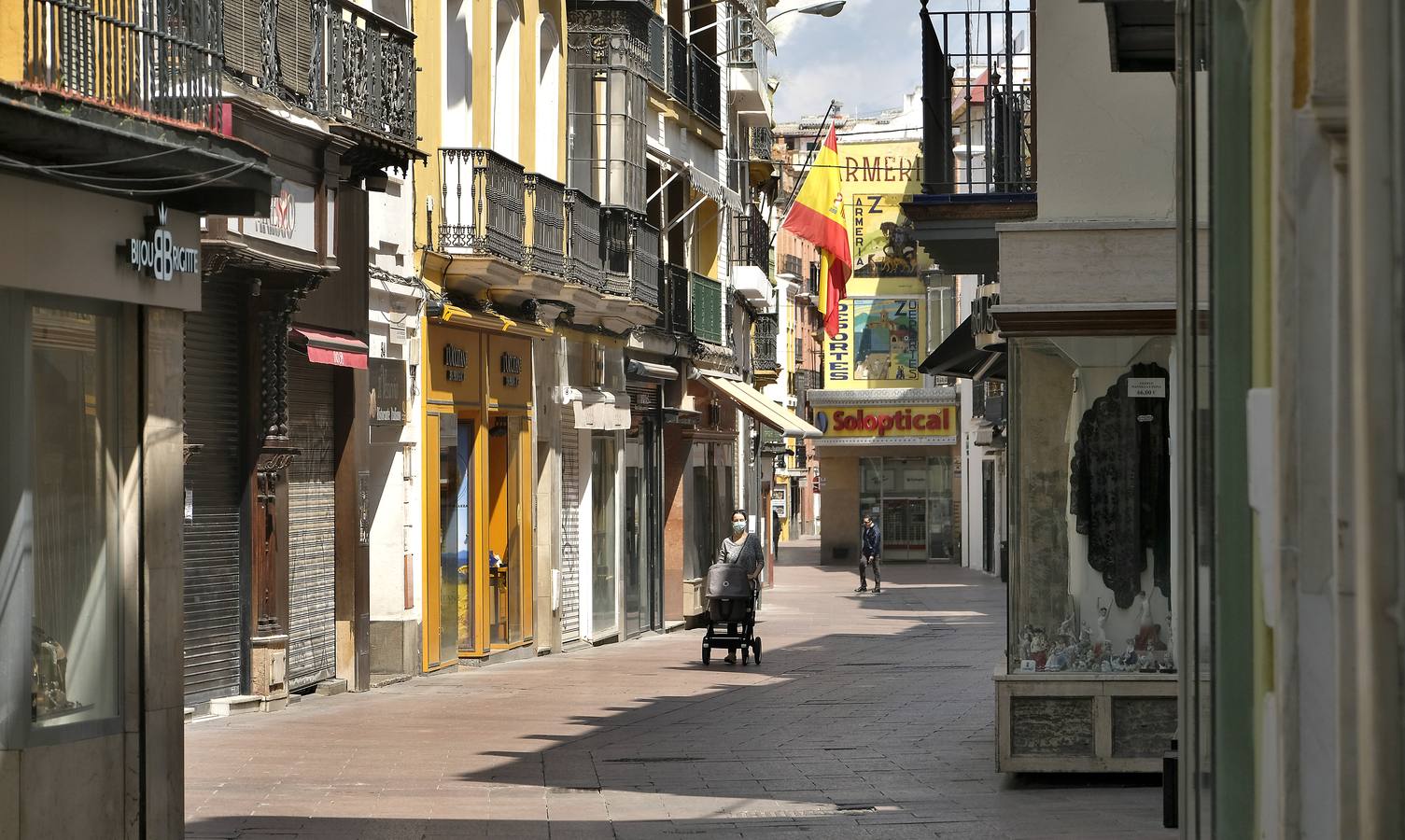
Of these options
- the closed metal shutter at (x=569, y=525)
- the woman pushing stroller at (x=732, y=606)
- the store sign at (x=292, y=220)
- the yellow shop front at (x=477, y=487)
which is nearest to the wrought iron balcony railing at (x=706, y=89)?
the closed metal shutter at (x=569, y=525)

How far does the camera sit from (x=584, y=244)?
85.1ft

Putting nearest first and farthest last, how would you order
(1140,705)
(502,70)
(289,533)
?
(1140,705)
(289,533)
(502,70)

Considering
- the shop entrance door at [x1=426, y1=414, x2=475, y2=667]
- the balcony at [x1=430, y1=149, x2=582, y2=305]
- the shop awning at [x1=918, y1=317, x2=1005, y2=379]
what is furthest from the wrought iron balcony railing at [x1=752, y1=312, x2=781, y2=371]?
the shop awning at [x1=918, y1=317, x2=1005, y2=379]

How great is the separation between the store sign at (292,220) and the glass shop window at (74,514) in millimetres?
6856

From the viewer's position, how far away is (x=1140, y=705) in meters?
12.2

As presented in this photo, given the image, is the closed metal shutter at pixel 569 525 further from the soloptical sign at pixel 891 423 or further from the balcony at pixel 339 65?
the soloptical sign at pixel 891 423

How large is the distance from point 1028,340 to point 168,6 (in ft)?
18.5

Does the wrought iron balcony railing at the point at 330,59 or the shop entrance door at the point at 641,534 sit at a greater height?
the wrought iron balcony railing at the point at 330,59

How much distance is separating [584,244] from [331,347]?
26.6 ft

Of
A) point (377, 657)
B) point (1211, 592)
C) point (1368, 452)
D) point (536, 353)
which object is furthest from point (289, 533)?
point (1368, 452)

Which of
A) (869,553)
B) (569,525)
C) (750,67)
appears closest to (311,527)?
(569,525)

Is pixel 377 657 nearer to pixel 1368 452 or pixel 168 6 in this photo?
pixel 168 6

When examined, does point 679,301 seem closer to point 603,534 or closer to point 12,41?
point 603,534

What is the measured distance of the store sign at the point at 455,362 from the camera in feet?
72.2
